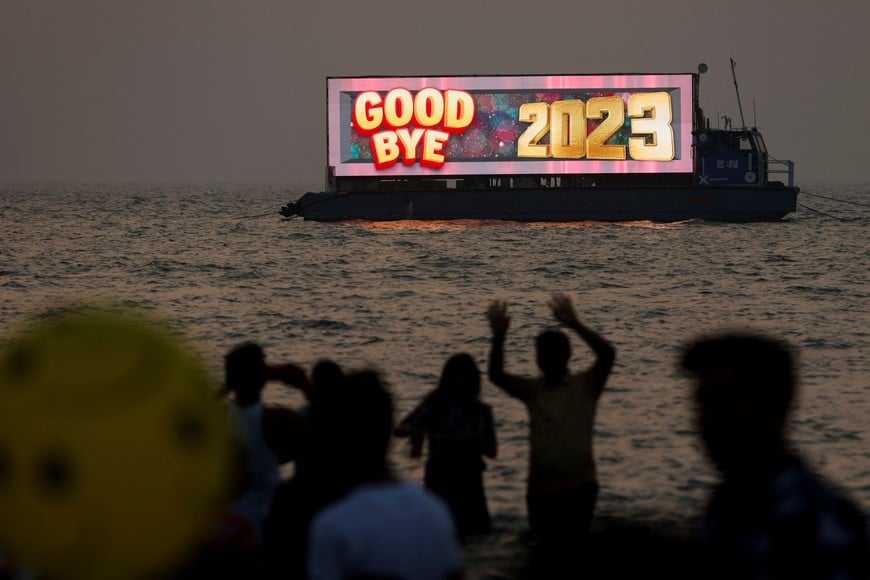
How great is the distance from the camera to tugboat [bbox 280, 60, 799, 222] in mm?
55625

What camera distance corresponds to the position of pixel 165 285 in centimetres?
3934

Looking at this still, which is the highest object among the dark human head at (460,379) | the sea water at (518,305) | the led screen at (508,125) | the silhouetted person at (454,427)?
the led screen at (508,125)

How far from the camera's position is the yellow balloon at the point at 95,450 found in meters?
2.16

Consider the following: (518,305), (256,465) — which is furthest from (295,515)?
(518,305)

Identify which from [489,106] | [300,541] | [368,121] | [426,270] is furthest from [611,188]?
[300,541]

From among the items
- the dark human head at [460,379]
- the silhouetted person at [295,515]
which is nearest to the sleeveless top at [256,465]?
the silhouetted person at [295,515]

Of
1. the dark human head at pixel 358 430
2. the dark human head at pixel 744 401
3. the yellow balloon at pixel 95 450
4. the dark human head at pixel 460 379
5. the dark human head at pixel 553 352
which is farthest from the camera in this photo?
the dark human head at pixel 460 379

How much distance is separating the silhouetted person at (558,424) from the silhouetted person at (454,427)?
19 centimetres

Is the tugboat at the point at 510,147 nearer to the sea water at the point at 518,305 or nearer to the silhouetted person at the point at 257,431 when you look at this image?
the sea water at the point at 518,305

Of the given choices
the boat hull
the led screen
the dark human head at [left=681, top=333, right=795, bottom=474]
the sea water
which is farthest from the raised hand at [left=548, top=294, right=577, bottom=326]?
the led screen

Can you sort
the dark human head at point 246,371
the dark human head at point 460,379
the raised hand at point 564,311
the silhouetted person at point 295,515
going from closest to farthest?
the silhouetted person at point 295,515 → the dark human head at point 246,371 → the raised hand at point 564,311 → the dark human head at point 460,379

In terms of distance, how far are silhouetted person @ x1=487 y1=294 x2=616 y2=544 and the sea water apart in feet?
3.33

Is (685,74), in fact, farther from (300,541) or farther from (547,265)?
(300,541)

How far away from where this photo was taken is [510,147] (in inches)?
2208
